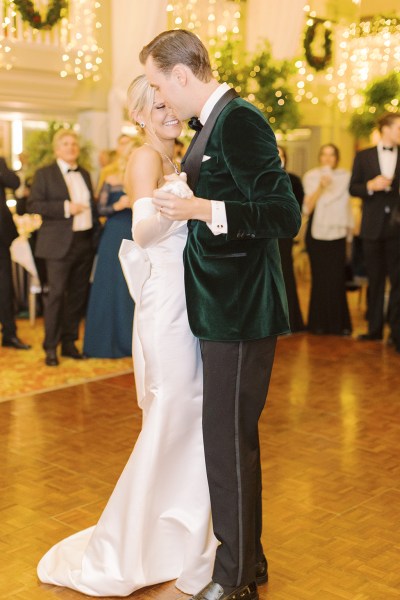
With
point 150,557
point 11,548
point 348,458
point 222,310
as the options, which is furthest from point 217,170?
point 348,458

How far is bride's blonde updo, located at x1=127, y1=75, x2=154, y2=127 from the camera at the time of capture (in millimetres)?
2660

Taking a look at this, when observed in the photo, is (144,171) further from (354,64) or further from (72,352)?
(354,64)

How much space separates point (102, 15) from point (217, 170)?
725 centimetres

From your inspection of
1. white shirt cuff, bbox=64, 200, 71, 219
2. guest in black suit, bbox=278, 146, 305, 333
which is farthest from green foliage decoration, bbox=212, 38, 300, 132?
white shirt cuff, bbox=64, 200, 71, 219

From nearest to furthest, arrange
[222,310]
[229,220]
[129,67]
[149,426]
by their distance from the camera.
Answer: [229,220] → [222,310] → [149,426] → [129,67]

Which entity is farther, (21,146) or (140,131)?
(21,146)

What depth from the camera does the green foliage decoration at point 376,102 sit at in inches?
453

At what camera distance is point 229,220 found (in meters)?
2.15

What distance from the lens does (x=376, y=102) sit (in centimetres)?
1168

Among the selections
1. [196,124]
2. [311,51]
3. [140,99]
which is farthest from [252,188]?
[311,51]

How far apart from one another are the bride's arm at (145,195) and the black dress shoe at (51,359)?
332 cm

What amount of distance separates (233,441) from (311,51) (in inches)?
362

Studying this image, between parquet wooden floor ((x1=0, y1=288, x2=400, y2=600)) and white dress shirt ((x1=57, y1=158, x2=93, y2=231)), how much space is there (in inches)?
45.9

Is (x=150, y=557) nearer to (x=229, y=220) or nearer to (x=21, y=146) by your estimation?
(x=229, y=220)
